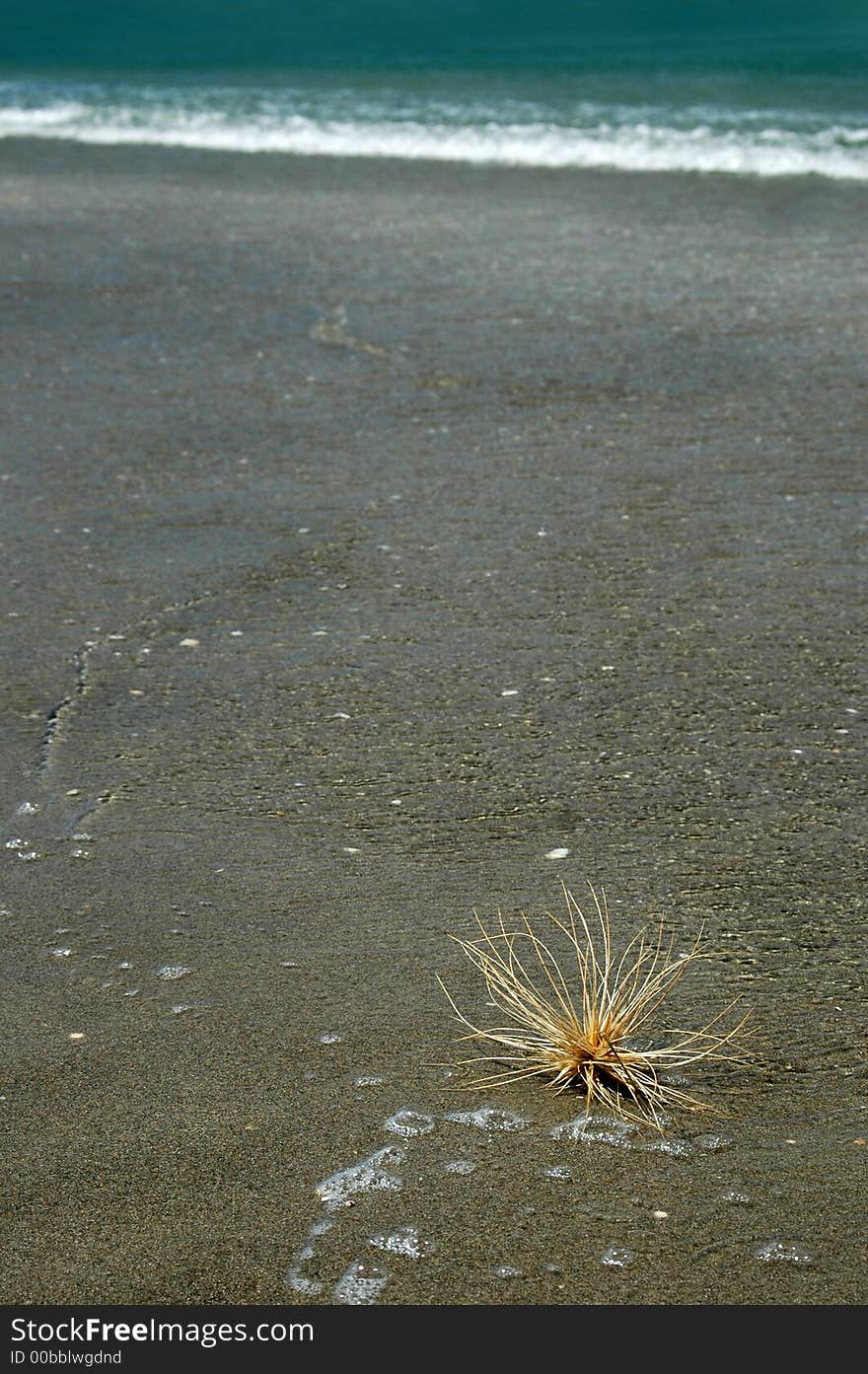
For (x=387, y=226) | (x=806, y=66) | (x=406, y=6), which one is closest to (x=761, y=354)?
(x=387, y=226)

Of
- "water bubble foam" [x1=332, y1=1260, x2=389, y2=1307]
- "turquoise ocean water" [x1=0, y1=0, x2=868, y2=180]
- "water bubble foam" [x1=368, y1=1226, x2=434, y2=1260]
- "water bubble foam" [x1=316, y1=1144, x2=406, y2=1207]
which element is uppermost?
"turquoise ocean water" [x1=0, y1=0, x2=868, y2=180]

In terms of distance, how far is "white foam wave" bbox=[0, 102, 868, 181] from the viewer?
482 inches

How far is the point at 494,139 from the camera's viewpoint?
13328 mm

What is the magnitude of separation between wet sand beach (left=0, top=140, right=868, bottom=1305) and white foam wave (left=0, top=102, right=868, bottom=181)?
3.68 m

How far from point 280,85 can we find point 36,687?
13.7 m

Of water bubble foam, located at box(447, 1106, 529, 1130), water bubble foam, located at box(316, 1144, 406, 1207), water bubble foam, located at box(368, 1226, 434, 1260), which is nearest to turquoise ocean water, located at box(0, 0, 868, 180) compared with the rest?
water bubble foam, located at box(447, 1106, 529, 1130)

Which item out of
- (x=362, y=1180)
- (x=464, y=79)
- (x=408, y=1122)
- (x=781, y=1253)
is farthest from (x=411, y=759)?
(x=464, y=79)

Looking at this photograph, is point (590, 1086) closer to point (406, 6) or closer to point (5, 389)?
point (5, 389)

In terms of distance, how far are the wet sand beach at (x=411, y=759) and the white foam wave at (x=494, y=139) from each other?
3.68 meters

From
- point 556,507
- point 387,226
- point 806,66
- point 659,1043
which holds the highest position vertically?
point 806,66

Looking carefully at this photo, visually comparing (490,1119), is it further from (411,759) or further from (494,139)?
(494,139)

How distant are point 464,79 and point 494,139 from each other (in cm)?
381

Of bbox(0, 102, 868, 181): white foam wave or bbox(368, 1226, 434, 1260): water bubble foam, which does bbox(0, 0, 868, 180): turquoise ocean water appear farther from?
bbox(368, 1226, 434, 1260): water bubble foam

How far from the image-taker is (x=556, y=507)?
5918 millimetres
